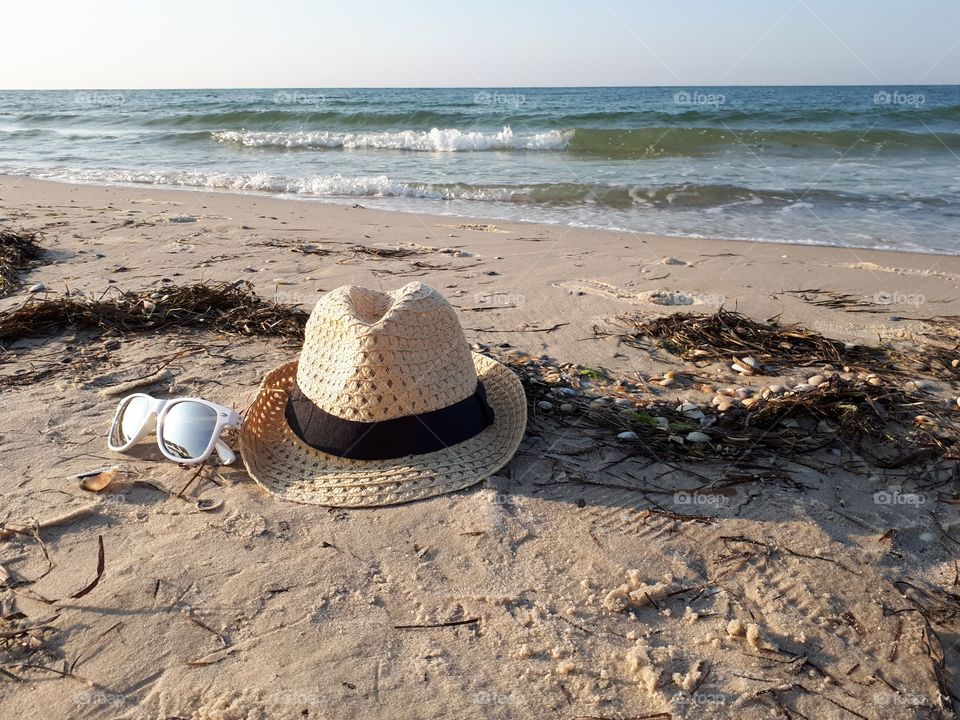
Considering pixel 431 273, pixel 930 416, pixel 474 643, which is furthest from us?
pixel 431 273

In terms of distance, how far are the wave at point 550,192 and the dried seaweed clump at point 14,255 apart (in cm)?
499

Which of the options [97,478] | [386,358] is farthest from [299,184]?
[386,358]

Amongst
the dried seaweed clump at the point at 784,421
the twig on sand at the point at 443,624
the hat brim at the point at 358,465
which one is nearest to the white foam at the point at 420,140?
the dried seaweed clump at the point at 784,421

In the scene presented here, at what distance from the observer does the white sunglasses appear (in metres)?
2.83

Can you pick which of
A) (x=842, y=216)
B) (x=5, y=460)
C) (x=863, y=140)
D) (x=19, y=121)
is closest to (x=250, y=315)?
(x=5, y=460)

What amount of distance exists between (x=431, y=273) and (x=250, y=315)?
1809mm

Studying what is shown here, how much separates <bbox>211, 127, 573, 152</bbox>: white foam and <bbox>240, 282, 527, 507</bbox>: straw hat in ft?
49.7

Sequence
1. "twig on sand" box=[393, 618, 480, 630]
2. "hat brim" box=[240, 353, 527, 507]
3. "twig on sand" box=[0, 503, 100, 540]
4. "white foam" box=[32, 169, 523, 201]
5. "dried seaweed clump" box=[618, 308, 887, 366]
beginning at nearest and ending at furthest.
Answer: "twig on sand" box=[393, 618, 480, 630]
"twig on sand" box=[0, 503, 100, 540]
"hat brim" box=[240, 353, 527, 507]
"dried seaweed clump" box=[618, 308, 887, 366]
"white foam" box=[32, 169, 523, 201]

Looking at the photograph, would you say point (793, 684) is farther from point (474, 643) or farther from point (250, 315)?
point (250, 315)

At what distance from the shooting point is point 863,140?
54.2 feet

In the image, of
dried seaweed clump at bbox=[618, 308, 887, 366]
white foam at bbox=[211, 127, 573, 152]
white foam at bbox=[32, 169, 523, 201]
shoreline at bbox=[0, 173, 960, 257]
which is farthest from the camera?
white foam at bbox=[211, 127, 573, 152]

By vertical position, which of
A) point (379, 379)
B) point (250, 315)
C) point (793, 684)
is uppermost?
point (379, 379)

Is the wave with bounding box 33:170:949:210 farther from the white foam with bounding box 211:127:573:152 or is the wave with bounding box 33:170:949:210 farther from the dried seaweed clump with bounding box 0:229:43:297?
the white foam with bounding box 211:127:573:152

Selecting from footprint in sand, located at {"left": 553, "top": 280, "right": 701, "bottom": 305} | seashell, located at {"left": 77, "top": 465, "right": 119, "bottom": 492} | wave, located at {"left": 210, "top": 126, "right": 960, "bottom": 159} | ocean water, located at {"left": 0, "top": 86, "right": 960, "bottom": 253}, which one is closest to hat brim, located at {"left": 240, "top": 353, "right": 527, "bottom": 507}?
seashell, located at {"left": 77, "top": 465, "right": 119, "bottom": 492}
